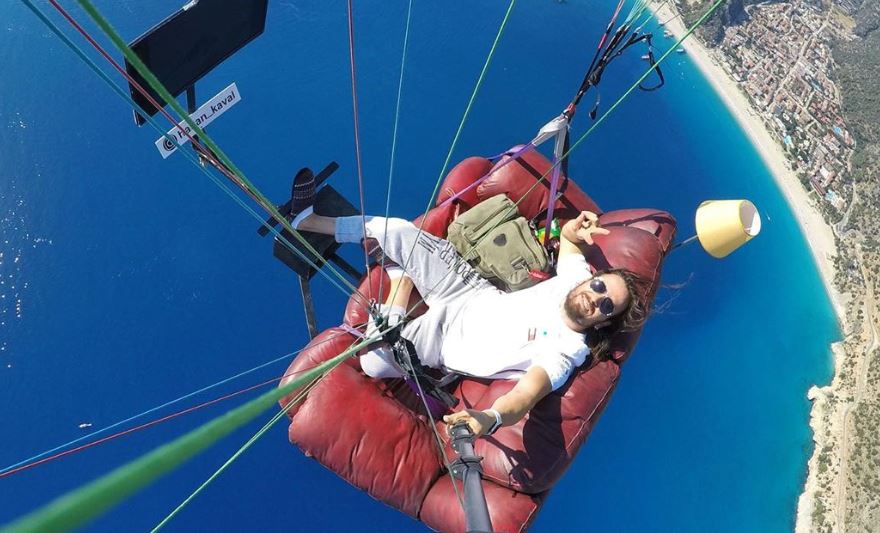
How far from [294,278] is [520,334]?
2.59m

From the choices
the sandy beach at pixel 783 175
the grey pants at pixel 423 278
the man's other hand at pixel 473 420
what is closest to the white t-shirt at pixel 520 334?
the grey pants at pixel 423 278

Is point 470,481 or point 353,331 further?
point 353,331

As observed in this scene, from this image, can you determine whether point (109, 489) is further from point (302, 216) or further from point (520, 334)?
point (302, 216)

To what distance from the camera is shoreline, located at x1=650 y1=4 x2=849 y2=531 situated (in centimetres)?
651

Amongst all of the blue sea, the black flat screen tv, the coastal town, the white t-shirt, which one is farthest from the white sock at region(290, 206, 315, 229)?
the coastal town

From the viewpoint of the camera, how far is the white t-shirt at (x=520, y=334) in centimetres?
235

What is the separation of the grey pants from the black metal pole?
76cm

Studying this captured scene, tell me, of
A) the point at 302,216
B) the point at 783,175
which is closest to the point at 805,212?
the point at 783,175

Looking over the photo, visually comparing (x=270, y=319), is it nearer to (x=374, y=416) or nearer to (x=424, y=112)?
(x=374, y=416)

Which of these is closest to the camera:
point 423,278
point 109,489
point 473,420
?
point 109,489

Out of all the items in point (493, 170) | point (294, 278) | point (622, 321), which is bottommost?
point (622, 321)

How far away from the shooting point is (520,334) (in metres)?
2.41

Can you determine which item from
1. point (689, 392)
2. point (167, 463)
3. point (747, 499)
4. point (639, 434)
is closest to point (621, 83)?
point (689, 392)

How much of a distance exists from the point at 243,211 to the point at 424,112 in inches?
85.2
